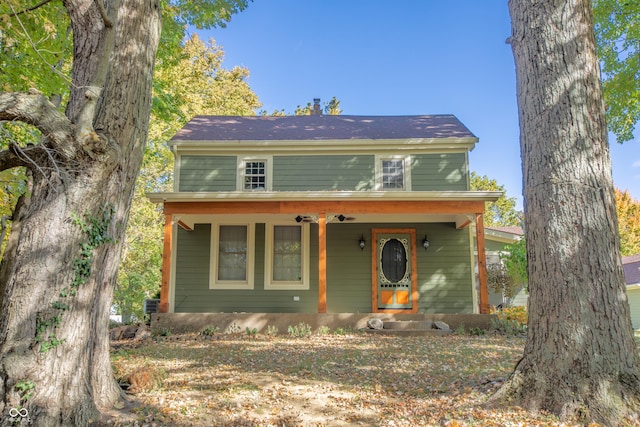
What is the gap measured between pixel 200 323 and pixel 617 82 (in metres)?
12.0

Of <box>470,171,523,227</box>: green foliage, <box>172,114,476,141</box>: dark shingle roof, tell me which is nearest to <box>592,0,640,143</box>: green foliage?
<box>172,114,476,141</box>: dark shingle roof

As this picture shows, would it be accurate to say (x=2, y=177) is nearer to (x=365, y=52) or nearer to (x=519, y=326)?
(x=519, y=326)

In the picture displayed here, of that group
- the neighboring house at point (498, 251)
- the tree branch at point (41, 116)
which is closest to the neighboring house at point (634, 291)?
the neighboring house at point (498, 251)

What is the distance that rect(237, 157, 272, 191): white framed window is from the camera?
37.3ft

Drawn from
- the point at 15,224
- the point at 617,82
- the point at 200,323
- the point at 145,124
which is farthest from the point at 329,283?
the point at 617,82

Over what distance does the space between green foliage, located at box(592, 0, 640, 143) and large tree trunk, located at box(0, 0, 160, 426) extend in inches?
460

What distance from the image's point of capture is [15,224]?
654 cm

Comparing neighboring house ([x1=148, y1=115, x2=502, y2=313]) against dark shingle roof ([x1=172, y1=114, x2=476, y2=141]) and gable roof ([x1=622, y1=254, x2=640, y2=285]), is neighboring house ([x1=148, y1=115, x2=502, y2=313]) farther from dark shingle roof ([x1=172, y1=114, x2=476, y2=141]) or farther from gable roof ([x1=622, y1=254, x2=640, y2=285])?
gable roof ([x1=622, y1=254, x2=640, y2=285])

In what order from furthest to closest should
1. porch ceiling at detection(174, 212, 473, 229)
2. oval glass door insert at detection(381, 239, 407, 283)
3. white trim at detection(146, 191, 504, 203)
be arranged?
oval glass door insert at detection(381, 239, 407, 283) → porch ceiling at detection(174, 212, 473, 229) → white trim at detection(146, 191, 504, 203)

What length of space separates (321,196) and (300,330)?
2879mm

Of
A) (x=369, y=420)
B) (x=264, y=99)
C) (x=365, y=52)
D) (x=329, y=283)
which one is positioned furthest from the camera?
(x=264, y=99)

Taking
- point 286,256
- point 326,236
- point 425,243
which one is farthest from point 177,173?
point 425,243

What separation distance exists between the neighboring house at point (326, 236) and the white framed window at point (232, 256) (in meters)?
0.03

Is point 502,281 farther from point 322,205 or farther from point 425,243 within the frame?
point 322,205
